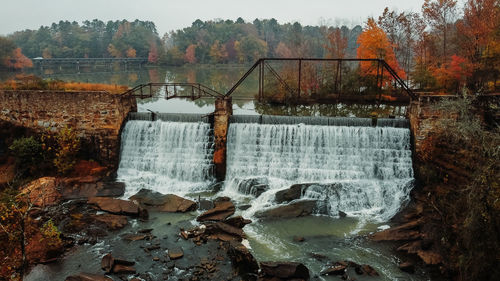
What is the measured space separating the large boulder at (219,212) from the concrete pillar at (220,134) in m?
3.06

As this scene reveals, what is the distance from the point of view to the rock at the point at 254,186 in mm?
17203

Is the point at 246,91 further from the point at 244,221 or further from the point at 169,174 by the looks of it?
the point at 244,221

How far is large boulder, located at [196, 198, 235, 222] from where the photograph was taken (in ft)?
48.9

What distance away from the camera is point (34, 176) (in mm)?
18719

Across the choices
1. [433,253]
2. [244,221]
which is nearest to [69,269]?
[244,221]

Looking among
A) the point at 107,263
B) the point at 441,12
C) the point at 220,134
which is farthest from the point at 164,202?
the point at 441,12

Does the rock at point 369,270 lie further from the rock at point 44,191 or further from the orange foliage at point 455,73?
the orange foliage at point 455,73

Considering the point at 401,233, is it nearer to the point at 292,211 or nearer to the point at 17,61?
the point at 292,211

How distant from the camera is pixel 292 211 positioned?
1537 centimetres

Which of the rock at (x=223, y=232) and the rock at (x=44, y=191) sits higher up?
the rock at (x=44, y=191)

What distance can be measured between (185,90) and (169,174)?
24.8 meters

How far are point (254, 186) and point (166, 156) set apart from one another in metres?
5.40

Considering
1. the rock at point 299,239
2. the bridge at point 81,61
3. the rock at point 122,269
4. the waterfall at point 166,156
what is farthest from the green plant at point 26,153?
the bridge at point 81,61

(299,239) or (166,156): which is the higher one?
(166,156)
